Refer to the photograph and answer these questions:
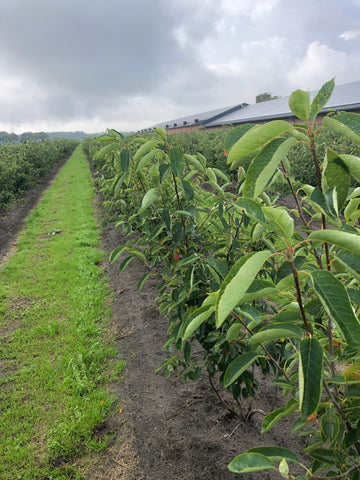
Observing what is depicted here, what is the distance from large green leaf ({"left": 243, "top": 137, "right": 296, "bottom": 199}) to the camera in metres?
0.66

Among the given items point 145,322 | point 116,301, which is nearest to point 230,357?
point 145,322

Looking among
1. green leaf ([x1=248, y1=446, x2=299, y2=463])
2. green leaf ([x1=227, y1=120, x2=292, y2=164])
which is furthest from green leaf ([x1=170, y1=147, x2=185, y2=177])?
green leaf ([x1=248, y1=446, x2=299, y2=463])

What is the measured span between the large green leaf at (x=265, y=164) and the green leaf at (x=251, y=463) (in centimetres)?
64

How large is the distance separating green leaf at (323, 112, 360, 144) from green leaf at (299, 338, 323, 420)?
453 millimetres

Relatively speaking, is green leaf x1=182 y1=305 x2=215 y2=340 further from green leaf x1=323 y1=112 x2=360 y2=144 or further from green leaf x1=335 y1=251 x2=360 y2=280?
green leaf x1=323 y1=112 x2=360 y2=144

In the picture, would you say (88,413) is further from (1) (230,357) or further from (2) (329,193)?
(2) (329,193)

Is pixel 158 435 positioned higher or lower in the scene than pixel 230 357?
lower

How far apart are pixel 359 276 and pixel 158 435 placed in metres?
2.03

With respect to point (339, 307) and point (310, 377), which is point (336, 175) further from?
point (310, 377)

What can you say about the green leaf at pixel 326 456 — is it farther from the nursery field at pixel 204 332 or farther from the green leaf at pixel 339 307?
the green leaf at pixel 339 307

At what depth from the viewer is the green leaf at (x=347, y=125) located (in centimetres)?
63

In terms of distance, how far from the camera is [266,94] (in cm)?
5759

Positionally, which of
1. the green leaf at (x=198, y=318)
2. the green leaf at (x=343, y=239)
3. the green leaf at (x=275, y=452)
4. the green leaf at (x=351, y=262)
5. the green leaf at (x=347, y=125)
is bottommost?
the green leaf at (x=275, y=452)

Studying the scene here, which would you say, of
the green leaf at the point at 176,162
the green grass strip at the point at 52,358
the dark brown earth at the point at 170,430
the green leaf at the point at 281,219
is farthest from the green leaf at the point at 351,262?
the green grass strip at the point at 52,358
